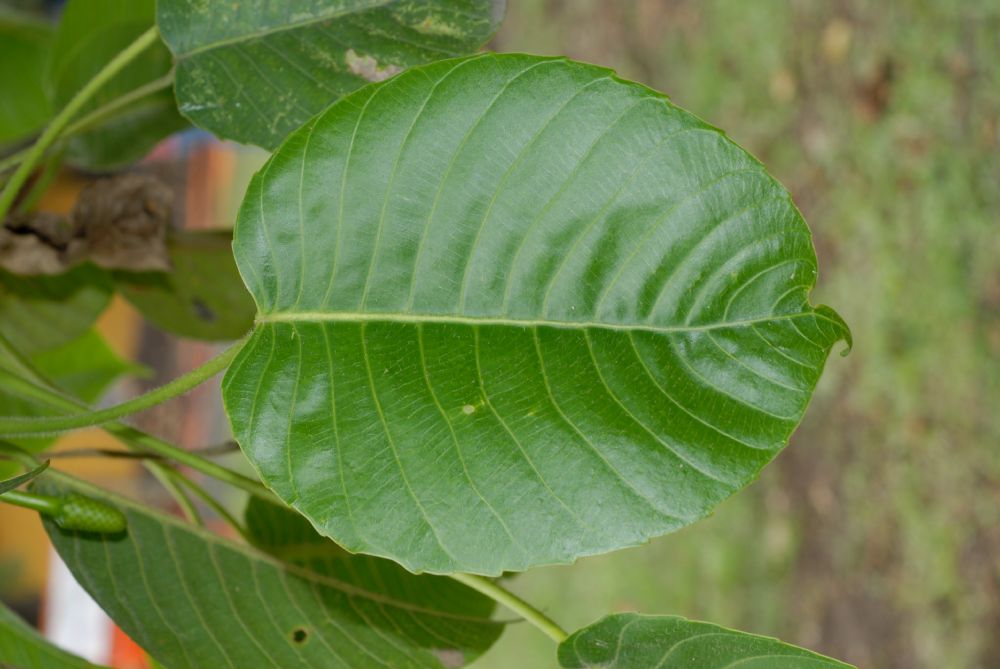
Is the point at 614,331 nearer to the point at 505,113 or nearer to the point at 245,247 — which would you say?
the point at 505,113

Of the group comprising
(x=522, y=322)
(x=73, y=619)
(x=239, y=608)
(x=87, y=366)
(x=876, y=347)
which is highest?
(x=522, y=322)

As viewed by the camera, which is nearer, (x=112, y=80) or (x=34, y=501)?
(x=34, y=501)

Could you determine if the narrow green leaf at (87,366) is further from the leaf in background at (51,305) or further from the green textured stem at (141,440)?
the green textured stem at (141,440)

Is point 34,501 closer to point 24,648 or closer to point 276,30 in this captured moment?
point 24,648

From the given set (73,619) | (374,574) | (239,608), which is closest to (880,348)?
(374,574)

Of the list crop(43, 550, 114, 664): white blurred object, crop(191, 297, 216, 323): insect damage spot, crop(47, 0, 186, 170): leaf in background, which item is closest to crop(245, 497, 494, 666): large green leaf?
crop(191, 297, 216, 323): insect damage spot

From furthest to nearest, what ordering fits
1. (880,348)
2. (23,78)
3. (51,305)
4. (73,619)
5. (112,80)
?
1. (73,619)
2. (880,348)
3. (23,78)
4. (51,305)
5. (112,80)

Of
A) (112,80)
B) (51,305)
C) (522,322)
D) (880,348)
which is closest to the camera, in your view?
(522,322)

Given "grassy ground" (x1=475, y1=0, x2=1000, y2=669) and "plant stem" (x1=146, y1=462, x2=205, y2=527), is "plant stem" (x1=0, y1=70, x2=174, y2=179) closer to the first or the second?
"plant stem" (x1=146, y1=462, x2=205, y2=527)
